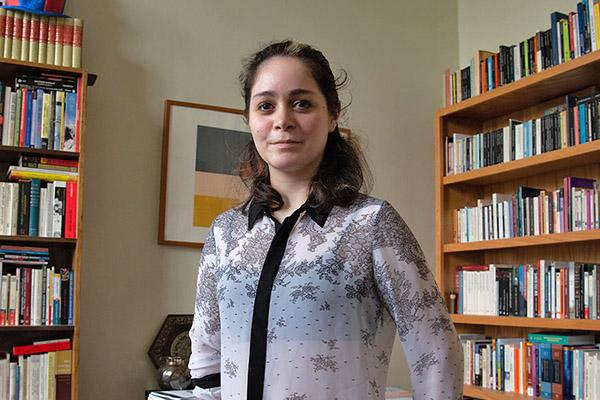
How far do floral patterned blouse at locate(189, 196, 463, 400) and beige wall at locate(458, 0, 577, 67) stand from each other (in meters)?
2.50

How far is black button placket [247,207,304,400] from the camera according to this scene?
111 centimetres

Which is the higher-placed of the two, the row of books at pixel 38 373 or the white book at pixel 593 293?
the white book at pixel 593 293

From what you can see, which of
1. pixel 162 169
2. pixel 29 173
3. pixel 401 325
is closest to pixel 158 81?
pixel 162 169

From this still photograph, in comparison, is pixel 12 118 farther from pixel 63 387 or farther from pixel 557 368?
pixel 557 368

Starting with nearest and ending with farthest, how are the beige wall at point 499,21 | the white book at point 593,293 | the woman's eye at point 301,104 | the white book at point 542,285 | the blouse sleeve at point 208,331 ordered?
the woman's eye at point 301,104
the blouse sleeve at point 208,331
the white book at point 593,293
the white book at point 542,285
the beige wall at point 499,21

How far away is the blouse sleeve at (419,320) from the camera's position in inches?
42.6

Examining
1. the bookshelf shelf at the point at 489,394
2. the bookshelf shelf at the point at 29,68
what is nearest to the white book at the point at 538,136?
the bookshelf shelf at the point at 489,394

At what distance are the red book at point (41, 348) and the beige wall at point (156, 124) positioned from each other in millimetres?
278

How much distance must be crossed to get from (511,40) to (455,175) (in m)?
0.75

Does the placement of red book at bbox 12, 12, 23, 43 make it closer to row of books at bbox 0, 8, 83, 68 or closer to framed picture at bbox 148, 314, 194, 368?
row of books at bbox 0, 8, 83, 68

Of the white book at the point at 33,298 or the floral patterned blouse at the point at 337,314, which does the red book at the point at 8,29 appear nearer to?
the white book at the point at 33,298

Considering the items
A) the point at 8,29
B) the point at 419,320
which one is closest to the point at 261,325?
the point at 419,320

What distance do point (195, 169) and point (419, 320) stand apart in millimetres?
2277

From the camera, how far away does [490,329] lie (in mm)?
3443
